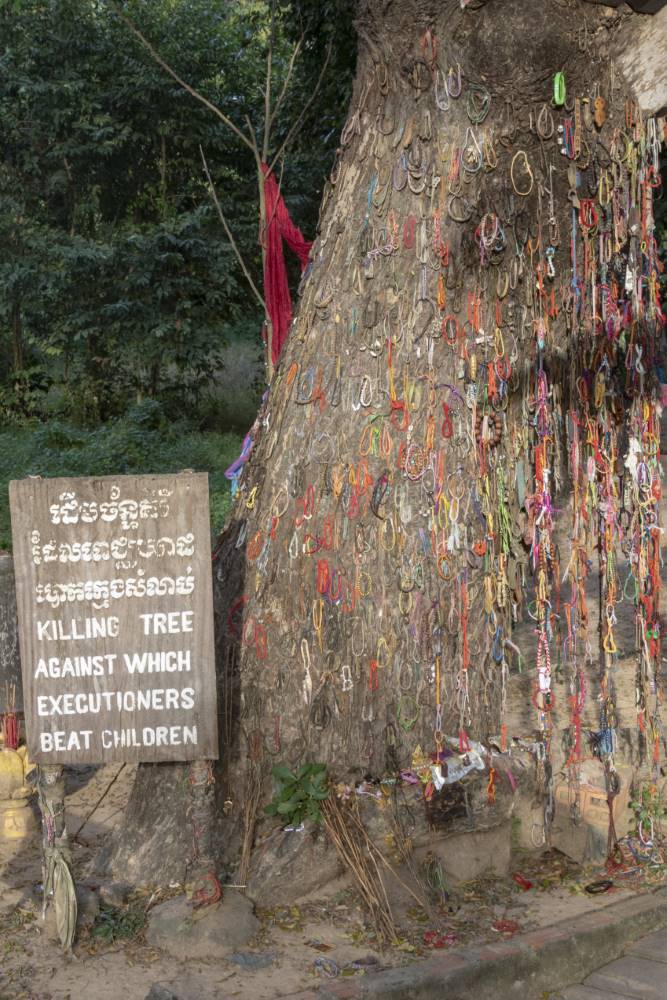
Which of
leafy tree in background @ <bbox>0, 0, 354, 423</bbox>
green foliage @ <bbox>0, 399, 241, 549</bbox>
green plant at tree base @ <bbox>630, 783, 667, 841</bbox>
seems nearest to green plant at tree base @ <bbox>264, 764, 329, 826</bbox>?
green plant at tree base @ <bbox>630, 783, 667, 841</bbox>

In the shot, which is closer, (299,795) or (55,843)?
(55,843)

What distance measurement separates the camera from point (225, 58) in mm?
15578

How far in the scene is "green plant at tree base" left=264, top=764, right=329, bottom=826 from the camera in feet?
13.9

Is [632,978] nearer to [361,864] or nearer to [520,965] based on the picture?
[520,965]

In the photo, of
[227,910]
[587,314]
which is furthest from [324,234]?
[227,910]

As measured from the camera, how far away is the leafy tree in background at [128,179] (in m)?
15.1

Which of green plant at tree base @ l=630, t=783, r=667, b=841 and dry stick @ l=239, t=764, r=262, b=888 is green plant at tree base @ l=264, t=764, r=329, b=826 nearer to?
dry stick @ l=239, t=764, r=262, b=888

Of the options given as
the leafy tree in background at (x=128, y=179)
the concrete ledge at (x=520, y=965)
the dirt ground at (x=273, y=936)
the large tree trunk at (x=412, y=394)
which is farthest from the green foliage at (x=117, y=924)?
the leafy tree in background at (x=128, y=179)

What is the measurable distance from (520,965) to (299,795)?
1.01 metres

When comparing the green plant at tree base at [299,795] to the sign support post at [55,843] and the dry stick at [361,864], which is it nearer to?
the dry stick at [361,864]

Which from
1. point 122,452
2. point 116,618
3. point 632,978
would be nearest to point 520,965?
point 632,978

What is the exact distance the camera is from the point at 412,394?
4.38 m

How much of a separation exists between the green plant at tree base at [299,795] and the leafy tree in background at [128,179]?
36.4ft

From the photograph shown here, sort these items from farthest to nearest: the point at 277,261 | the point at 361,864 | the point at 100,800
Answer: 1. the point at 277,261
2. the point at 100,800
3. the point at 361,864
